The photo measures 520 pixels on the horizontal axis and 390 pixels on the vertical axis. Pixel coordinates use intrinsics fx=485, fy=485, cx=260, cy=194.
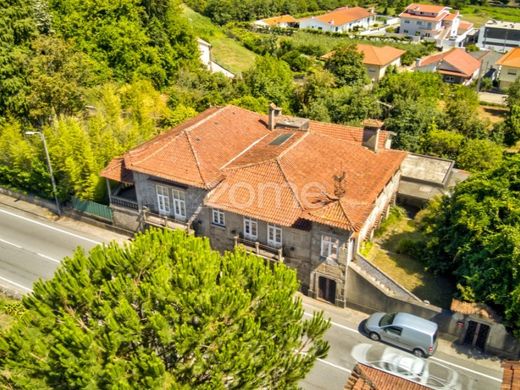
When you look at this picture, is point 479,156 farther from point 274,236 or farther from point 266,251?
point 266,251

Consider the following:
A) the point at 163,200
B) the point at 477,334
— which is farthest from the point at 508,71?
the point at 163,200

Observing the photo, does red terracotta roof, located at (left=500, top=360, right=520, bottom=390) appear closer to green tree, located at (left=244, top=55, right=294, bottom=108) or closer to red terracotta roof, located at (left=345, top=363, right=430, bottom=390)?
red terracotta roof, located at (left=345, top=363, right=430, bottom=390)

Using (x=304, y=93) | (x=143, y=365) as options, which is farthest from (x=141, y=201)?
(x=304, y=93)

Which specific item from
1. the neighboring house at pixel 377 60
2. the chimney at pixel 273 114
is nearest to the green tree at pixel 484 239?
the chimney at pixel 273 114

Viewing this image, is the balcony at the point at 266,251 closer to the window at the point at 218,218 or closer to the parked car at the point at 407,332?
the window at the point at 218,218

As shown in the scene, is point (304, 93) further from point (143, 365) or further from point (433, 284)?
point (143, 365)

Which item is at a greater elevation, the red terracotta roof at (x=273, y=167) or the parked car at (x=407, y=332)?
the red terracotta roof at (x=273, y=167)

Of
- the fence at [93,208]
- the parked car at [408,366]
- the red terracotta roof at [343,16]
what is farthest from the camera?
the red terracotta roof at [343,16]

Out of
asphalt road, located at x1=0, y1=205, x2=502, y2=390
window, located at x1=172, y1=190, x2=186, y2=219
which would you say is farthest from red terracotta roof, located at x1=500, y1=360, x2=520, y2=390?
window, located at x1=172, y1=190, x2=186, y2=219
